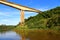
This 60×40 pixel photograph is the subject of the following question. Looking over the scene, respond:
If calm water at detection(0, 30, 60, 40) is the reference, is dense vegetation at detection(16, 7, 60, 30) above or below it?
above

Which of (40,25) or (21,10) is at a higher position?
(21,10)

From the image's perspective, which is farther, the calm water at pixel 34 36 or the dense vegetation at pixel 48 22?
the dense vegetation at pixel 48 22

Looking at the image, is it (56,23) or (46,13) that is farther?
(46,13)

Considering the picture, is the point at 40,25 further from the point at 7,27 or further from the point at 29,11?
the point at 7,27

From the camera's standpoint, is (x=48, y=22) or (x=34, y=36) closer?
(x=34, y=36)

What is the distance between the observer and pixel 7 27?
22.9 m

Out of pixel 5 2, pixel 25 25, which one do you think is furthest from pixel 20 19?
pixel 5 2

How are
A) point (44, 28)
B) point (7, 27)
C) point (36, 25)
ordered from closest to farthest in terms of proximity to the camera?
point (44, 28), point (36, 25), point (7, 27)

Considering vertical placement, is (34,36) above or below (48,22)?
below

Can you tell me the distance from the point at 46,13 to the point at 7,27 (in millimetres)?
6215

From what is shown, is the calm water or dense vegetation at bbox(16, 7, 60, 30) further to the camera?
dense vegetation at bbox(16, 7, 60, 30)

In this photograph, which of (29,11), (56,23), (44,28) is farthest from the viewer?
(29,11)

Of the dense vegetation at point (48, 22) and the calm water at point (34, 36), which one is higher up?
the dense vegetation at point (48, 22)

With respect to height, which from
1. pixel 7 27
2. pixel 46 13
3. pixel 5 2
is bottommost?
pixel 7 27
